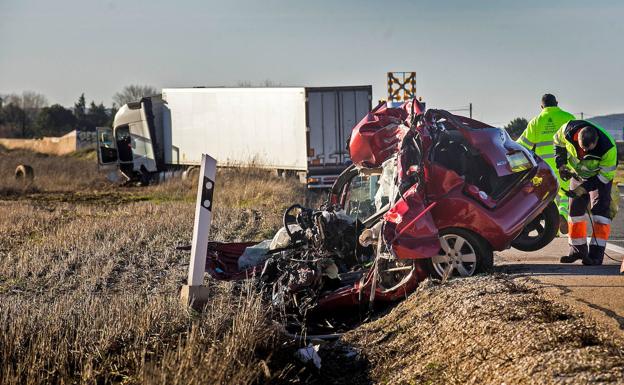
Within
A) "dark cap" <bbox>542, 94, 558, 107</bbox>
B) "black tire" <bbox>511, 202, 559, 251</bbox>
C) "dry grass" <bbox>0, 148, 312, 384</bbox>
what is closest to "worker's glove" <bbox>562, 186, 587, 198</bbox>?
"black tire" <bbox>511, 202, 559, 251</bbox>

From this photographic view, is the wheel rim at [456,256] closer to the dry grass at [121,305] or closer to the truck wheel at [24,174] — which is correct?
the dry grass at [121,305]

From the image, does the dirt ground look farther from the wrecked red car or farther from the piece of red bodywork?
the piece of red bodywork

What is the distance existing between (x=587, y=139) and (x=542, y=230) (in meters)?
1.05

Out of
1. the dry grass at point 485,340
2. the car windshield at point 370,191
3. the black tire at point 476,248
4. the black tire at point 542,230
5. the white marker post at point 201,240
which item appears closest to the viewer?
the dry grass at point 485,340

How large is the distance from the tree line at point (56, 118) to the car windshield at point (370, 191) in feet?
263

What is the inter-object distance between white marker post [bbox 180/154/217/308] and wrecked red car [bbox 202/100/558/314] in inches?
59.3

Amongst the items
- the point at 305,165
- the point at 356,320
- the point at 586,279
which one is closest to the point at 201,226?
the point at 356,320

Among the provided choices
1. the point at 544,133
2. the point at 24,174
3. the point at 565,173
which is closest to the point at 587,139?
the point at 565,173

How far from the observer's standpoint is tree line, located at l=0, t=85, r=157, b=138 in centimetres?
9288

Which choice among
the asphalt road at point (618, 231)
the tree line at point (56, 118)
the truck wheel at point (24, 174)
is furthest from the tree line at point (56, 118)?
the asphalt road at point (618, 231)

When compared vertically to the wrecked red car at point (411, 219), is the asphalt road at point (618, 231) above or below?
below

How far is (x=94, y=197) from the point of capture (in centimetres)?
3291

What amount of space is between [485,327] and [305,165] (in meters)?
21.2

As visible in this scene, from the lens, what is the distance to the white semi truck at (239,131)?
1075 inches
